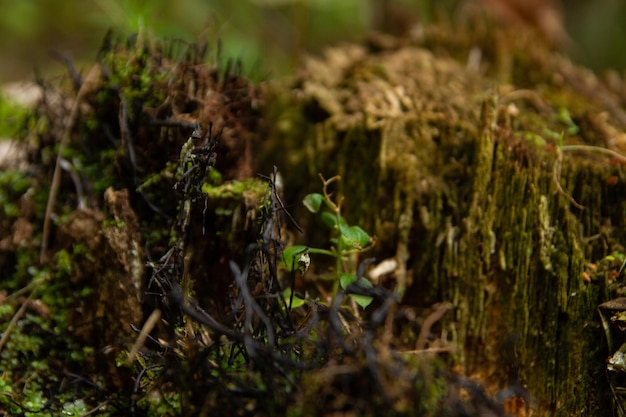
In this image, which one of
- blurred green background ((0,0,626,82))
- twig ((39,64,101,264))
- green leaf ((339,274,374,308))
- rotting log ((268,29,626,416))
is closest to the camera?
green leaf ((339,274,374,308))

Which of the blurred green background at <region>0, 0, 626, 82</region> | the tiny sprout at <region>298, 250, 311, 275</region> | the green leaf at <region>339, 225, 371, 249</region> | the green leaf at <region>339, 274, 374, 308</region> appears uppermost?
the blurred green background at <region>0, 0, 626, 82</region>

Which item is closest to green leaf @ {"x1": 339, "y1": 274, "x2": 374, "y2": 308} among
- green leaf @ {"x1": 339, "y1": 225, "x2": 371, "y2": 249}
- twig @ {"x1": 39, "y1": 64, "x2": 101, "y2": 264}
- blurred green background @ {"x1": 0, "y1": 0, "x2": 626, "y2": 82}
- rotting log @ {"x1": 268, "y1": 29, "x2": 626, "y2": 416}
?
green leaf @ {"x1": 339, "y1": 225, "x2": 371, "y2": 249}

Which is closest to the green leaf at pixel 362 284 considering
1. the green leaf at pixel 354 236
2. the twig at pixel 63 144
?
the green leaf at pixel 354 236

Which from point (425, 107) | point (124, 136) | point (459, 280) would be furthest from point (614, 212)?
point (124, 136)

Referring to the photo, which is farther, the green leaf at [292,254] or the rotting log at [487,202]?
the rotting log at [487,202]

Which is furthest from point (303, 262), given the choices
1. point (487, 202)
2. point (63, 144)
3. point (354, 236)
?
point (63, 144)

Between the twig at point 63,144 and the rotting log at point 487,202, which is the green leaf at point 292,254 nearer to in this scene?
the rotting log at point 487,202

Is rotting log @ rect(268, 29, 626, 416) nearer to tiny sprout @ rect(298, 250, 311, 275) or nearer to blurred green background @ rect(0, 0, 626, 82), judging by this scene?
tiny sprout @ rect(298, 250, 311, 275)
